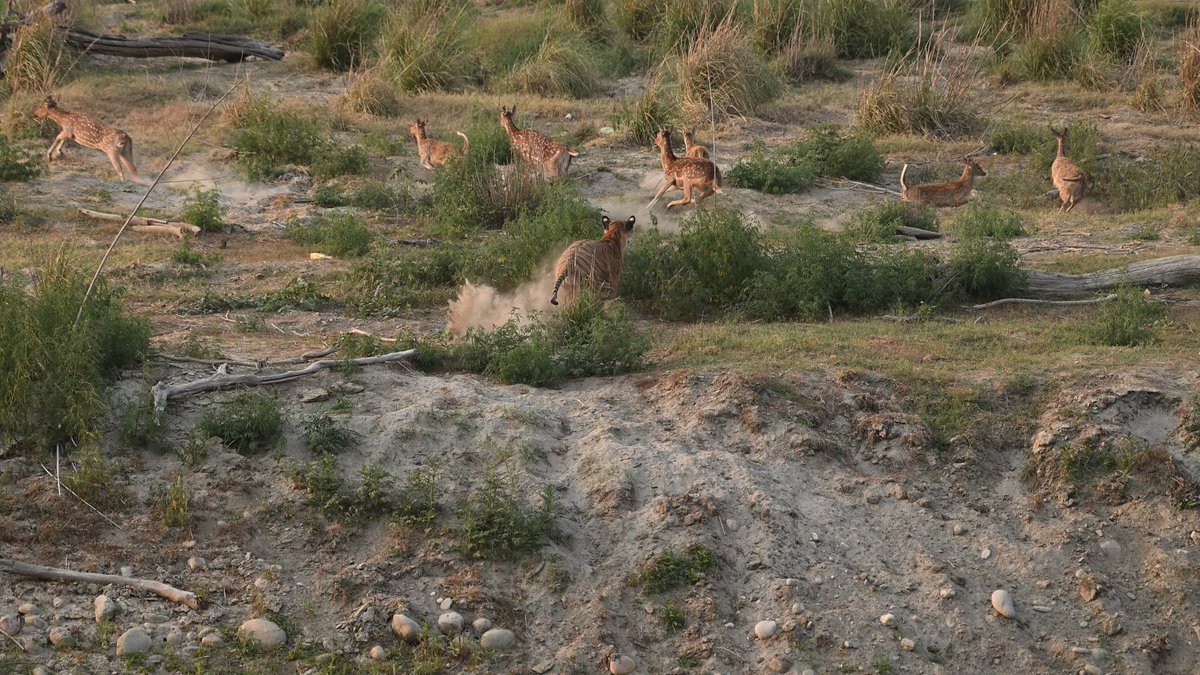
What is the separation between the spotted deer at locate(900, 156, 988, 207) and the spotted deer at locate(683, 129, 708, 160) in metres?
1.91

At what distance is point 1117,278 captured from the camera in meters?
9.92

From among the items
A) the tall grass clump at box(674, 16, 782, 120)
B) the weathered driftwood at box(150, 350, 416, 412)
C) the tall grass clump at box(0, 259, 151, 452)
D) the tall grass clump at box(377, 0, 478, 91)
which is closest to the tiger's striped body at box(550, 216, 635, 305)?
the weathered driftwood at box(150, 350, 416, 412)

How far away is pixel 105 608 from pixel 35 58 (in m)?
12.4

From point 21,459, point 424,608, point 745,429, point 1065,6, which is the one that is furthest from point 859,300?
point 1065,6

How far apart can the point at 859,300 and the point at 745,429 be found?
103 inches

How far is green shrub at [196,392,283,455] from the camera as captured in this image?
7012mm

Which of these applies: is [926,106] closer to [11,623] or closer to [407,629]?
[407,629]

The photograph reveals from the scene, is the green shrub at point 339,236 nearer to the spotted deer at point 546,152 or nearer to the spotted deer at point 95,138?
the spotted deer at point 546,152

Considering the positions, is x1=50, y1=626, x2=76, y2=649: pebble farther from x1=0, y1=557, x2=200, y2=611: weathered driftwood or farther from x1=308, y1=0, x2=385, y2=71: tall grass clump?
x1=308, y1=0, x2=385, y2=71: tall grass clump

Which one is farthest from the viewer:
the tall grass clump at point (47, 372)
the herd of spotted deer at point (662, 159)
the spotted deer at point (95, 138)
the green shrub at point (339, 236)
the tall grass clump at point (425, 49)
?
the tall grass clump at point (425, 49)

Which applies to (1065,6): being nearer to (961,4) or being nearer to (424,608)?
(961,4)

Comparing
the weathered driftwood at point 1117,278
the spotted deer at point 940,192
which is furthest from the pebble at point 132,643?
the spotted deer at point 940,192

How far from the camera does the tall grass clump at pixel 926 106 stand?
15477mm

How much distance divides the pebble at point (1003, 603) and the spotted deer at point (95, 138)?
1038cm
